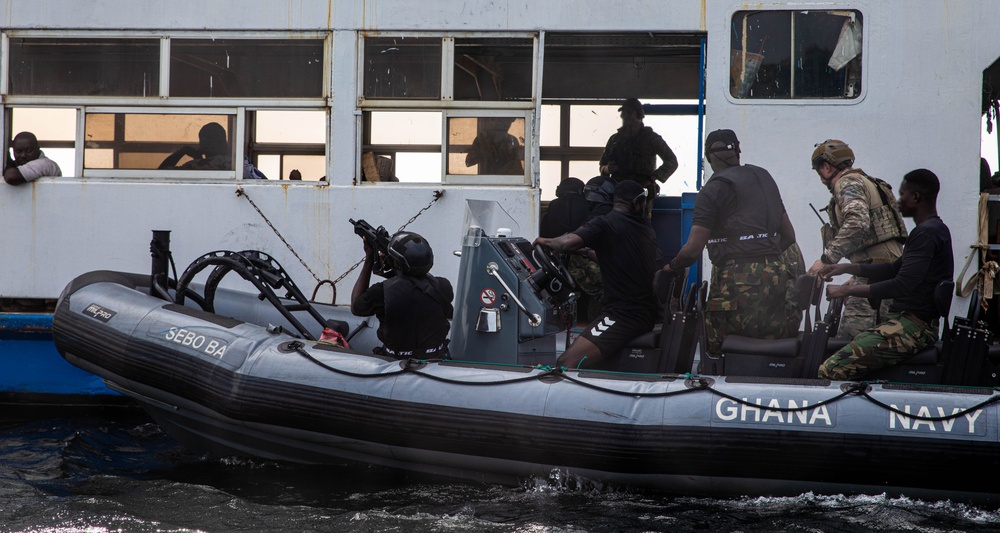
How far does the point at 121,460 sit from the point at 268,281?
1.37 metres

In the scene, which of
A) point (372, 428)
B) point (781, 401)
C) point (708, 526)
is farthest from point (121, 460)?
point (781, 401)

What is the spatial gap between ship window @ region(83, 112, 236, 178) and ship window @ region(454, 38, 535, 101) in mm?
1654

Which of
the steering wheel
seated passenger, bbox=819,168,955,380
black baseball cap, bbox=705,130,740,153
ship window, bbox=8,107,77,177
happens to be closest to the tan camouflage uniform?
seated passenger, bbox=819,168,955,380

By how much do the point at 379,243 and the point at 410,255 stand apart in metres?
0.39

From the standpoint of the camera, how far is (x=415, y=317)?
5.40m

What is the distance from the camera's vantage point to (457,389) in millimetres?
4926

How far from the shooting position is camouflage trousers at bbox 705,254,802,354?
510 centimetres

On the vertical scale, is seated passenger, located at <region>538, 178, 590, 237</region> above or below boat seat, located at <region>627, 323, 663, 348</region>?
above

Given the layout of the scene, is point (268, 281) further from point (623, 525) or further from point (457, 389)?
point (623, 525)

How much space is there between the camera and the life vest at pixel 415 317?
210 inches

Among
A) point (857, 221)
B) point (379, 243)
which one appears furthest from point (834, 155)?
point (379, 243)

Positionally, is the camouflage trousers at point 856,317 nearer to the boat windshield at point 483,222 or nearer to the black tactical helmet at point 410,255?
the boat windshield at point 483,222

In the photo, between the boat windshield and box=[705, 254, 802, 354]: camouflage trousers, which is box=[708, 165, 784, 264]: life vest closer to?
box=[705, 254, 802, 354]: camouflage trousers

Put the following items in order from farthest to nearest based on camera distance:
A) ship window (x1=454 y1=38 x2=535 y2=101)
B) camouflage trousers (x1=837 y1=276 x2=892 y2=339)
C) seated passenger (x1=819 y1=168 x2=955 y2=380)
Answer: ship window (x1=454 y1=38 x2=535 y2=101), camouflage trousers (x1=837 y1=276 x2=892 y2=339), seated passenger (x1=819 y1=168 x2=955 y2=380)
